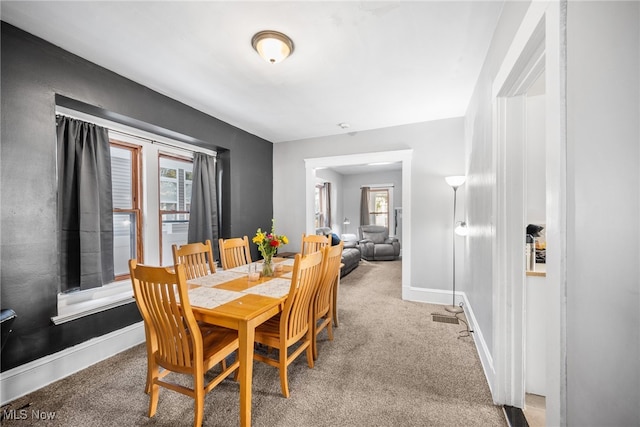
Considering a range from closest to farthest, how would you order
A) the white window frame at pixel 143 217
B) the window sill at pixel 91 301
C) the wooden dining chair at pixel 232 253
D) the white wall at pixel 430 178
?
1. the window sill at pixel 91 301
2. the white window frame at pixel 143 217
3. the wooden dining chair at pixel 232 253
4. the white wall at pixel 430 178

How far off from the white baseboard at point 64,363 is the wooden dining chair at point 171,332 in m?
1.06

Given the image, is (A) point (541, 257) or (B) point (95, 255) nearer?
(A) point (541, 257)

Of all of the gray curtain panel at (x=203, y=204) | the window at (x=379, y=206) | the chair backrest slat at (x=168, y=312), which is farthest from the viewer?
the window at (x=379, y=206)

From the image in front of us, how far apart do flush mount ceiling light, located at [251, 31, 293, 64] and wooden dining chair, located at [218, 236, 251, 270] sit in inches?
70.7

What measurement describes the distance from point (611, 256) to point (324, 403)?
5.84 feet

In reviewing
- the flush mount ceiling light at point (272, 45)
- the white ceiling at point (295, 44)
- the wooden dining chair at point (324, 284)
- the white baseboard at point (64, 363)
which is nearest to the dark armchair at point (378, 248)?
the white ceiling at point (295, 44)

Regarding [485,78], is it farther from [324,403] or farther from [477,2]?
[324,403]

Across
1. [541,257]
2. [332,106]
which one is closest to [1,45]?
[332,106]

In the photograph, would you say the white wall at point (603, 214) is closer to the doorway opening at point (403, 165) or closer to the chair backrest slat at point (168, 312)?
the chair backrest slat at point (168, 312)

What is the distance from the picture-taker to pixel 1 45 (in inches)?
70.9

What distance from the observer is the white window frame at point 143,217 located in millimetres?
2318

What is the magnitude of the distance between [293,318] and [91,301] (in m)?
2.03

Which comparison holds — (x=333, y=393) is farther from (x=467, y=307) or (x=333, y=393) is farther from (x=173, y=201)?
(x=173, y=201)

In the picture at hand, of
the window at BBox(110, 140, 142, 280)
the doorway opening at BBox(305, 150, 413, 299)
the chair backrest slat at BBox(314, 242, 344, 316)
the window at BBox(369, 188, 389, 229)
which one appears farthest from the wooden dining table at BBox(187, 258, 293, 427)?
the window at BBox(369, 188, 389, 229)
